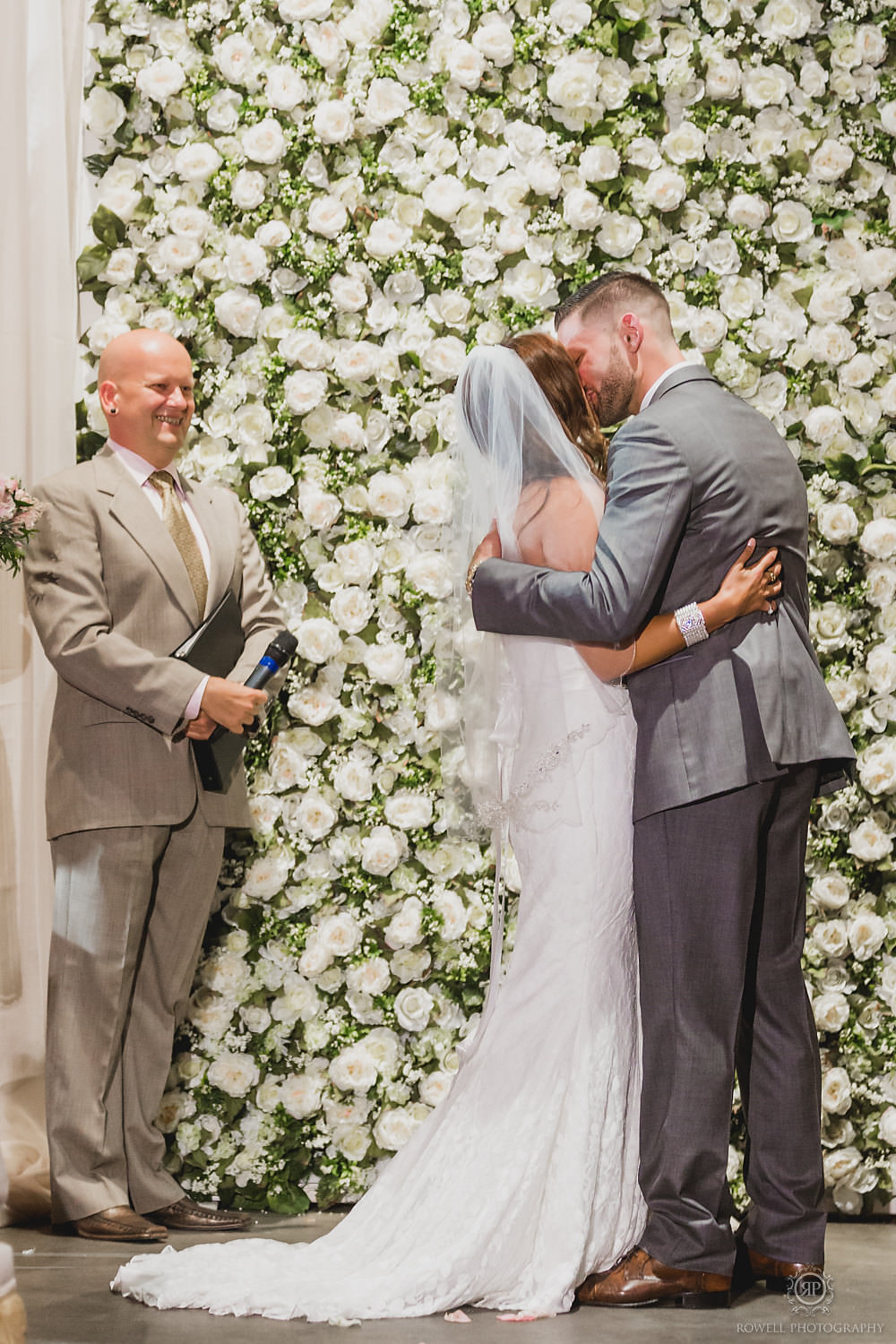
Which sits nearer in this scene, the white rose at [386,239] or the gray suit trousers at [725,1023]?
the gray suit trousers at [725,1023]

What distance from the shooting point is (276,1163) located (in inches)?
138

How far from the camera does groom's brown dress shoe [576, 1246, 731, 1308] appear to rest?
2498 millimetres

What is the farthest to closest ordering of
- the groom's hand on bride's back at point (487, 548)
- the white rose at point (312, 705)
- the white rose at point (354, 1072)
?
the white rose at point (312, 705)
the white rose at point (354, 1072)
the groom's hand on bride's back at point (487, 548)

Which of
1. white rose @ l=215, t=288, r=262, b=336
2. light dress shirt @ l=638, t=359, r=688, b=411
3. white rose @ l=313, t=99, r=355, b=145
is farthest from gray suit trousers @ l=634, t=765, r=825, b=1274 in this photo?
white rose @ l=313, t=99, r=355, b=145

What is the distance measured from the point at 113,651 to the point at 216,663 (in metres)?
0.28

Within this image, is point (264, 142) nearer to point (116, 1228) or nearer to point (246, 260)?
point (246, 260)

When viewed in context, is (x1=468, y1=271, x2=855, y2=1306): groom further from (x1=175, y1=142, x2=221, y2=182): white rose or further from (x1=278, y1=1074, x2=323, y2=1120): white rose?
(x1=175, y1=142, x2=221, y2=182): white rose

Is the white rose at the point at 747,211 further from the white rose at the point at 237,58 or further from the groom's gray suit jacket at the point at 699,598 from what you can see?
the white rose at the point at 237,58

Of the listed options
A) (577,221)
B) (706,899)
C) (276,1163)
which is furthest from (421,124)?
(276,1163)

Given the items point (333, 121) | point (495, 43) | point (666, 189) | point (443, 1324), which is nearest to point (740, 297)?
point (666, 189)

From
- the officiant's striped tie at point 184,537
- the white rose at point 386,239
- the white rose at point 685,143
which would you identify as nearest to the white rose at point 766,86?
the white rose at point 685,143

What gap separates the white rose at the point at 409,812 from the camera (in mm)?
3559

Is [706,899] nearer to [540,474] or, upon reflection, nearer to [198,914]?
[540,474]

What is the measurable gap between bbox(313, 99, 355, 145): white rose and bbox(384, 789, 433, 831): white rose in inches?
71.0
